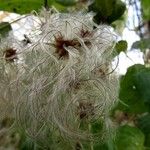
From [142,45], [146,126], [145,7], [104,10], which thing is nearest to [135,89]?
[146,126]

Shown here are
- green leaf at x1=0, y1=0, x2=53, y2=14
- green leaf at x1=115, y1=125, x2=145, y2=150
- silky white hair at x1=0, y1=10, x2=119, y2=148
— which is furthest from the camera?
green leaf at x1=0, y1=0, x2=53, y2=14

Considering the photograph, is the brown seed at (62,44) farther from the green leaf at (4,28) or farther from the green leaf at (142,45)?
the green leaf at (142,45)

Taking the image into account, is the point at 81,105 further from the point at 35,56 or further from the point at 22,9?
the point at 22,9

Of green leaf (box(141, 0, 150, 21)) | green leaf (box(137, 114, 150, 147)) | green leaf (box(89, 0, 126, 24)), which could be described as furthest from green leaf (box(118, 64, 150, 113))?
green leaf (box(141, 0, 150, 21))

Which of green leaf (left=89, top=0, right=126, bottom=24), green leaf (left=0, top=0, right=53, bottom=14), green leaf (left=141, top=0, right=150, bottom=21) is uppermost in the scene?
green leaf (left=141, top=0, right=150, bottom=21)

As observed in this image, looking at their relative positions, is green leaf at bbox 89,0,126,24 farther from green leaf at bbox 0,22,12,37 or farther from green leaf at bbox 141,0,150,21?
green leaf at bbox 141,0,150,21

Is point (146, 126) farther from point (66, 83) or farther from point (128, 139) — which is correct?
point (66, 83)

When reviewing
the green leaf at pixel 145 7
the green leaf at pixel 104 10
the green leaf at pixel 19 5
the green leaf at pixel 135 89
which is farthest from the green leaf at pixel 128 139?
the green leaf at pixel 145 7

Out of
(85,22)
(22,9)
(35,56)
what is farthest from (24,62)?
(22,9)
